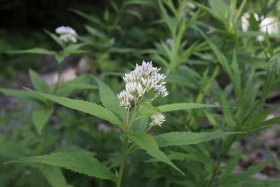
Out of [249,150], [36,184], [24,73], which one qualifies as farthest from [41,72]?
[36,184]

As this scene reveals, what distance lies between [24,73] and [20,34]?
1.96 meters

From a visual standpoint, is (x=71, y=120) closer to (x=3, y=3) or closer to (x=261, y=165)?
(x=261, y=165)

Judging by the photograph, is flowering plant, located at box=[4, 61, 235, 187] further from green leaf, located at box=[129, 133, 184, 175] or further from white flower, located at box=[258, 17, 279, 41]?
white flower, located at box=[258, 17, 279, 41]

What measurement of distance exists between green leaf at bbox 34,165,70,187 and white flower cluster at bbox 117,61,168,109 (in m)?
0.82

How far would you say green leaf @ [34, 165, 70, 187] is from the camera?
225 cm

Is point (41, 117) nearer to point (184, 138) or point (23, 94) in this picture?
point (23, 94)

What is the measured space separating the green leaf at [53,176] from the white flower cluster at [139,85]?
0.82 m

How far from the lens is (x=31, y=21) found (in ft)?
37.2

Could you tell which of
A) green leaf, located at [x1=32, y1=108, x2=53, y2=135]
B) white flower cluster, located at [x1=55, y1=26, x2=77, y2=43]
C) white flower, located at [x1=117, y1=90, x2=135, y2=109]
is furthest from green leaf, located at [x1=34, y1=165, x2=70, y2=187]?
white flower cluster, located at [x1=55, y1=26, x2=77, y2=43]

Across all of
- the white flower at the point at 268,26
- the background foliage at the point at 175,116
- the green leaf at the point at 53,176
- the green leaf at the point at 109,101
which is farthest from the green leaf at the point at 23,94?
the white flower at the point at 268,26

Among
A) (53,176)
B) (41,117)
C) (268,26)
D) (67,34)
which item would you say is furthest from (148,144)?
(268,26)

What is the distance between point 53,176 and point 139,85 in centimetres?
99

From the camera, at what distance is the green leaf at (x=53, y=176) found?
7.39 ft

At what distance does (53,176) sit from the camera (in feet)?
7.59
